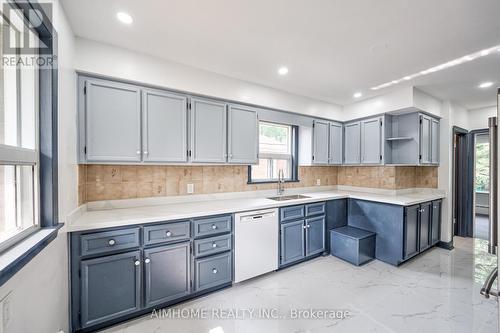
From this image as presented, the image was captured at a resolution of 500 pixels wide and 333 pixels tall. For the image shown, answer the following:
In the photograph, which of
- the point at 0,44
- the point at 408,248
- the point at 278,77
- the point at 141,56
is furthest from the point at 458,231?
the point at 0,44

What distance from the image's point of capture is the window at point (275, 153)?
3.46 meters

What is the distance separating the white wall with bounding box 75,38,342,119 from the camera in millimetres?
1973

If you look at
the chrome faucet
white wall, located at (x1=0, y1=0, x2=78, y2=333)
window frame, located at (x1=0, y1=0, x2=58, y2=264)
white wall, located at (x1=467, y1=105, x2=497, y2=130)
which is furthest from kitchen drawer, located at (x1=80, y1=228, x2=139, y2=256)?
white wall, located at (x1=467, y1=105, x2=497, y2=130)

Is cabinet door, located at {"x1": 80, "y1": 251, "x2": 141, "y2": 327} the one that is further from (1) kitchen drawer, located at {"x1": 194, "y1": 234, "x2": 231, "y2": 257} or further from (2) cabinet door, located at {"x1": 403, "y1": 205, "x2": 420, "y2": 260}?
(2) cabinet door, located at {"x1": 403, "y1": 205, "x2": 420, "y2": 260}

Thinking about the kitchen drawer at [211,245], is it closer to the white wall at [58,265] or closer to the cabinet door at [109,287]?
the cabinet door at [109,287]

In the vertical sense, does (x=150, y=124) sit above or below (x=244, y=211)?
above

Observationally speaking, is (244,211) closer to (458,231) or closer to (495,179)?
(495,179)

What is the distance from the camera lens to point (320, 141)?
3740mm

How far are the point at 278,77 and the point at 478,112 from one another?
4226 millimetres

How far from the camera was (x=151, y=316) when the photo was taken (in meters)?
1.96

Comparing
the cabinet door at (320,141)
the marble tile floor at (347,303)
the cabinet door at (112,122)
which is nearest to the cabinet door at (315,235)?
the marble tile floor at (347,303)

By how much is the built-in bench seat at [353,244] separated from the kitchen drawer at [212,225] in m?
1.79

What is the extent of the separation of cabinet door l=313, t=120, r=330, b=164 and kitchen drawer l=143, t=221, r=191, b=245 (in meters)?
2.42

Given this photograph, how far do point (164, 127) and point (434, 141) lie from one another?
13.8ft
